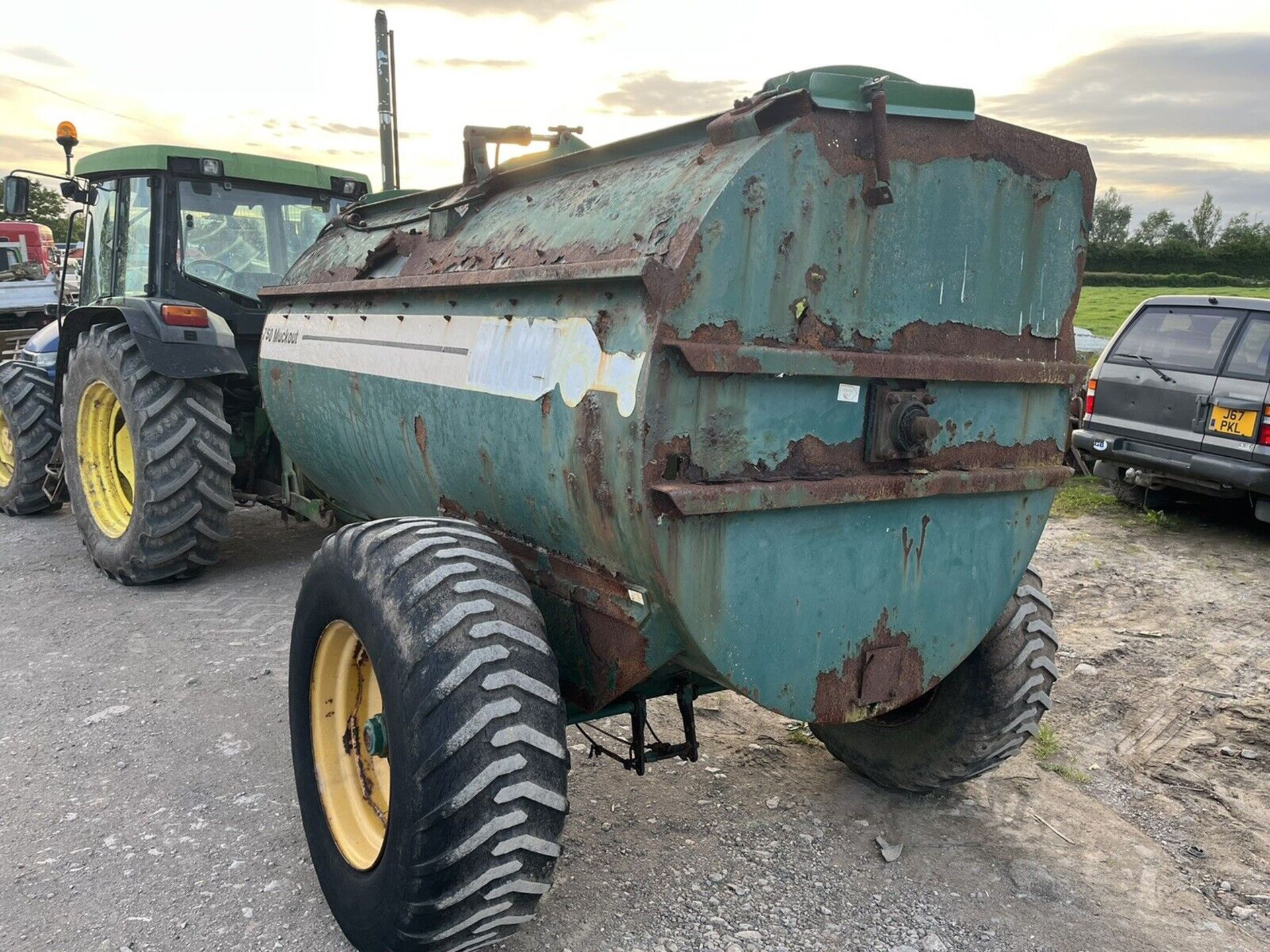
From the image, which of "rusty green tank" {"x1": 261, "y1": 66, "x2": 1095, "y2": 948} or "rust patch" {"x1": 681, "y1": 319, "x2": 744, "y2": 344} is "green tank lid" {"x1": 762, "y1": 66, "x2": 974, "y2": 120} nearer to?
"rusty green tank" {"x1": 261, "y1": 66, "x2": 1095, "y2": 948}

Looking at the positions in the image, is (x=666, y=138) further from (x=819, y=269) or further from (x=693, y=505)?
(x=693, y=505)

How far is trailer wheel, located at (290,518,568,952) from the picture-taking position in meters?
2.18

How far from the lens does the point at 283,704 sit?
403 centimetres

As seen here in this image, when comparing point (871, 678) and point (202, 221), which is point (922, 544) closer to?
point (871, 678)

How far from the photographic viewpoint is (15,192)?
5.70 m

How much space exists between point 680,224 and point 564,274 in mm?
362

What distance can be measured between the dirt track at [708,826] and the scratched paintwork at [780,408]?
1.88ft

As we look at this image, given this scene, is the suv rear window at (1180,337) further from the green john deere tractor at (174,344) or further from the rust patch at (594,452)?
the rust patch at (594,452)

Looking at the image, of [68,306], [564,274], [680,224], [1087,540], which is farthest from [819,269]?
[68,306]

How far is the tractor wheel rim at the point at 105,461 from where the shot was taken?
576cm

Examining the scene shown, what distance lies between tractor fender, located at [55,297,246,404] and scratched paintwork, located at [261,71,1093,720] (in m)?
2.59

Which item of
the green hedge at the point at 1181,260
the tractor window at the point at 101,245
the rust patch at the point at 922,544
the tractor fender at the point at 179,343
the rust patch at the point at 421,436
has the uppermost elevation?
the green hedge at the point at 1181,260

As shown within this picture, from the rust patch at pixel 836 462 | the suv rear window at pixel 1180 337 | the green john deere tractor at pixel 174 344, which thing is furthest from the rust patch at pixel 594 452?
the suv rear window at pixel 1180 337

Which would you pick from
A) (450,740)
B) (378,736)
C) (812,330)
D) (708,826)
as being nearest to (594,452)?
(812,330)
